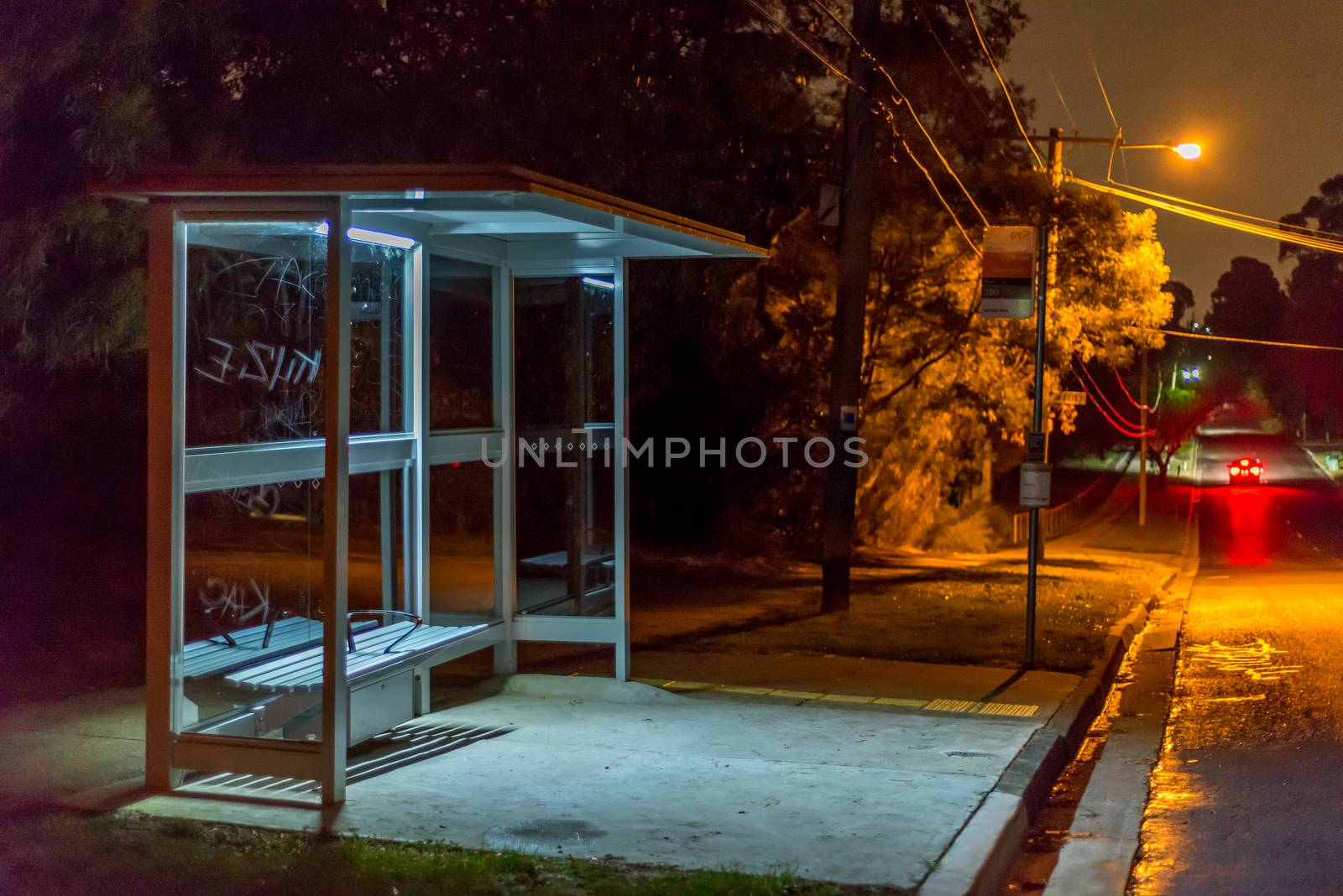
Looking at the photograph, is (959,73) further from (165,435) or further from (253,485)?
(165,435)

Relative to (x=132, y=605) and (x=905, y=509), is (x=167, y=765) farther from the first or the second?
(x=905, y=509)

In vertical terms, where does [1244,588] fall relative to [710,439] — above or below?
below

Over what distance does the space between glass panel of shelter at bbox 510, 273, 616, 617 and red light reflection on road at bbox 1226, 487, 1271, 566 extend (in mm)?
24089

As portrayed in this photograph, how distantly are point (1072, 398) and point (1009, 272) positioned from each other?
42.9 ft

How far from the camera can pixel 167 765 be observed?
703 centimetres

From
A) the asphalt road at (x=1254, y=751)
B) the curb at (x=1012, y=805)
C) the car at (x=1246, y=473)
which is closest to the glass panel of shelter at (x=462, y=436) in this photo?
the curb at (x=1012, y=805)

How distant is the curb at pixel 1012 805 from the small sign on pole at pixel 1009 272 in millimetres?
3363

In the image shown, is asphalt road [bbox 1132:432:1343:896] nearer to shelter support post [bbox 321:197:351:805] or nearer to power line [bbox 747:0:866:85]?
shelter support post [bbox 321:197:351:805]

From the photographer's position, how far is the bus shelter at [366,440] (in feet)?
22.4

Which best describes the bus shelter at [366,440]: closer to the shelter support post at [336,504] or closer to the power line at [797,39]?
the shelter support post at [336,504]

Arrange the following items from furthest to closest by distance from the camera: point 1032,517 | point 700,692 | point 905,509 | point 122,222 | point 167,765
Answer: point 905,509
point 1032,517
point 700,692
point 122,222
point 167,765

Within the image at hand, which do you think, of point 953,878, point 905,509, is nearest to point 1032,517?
point 953,878

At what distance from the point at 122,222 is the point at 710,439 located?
49.6 feet

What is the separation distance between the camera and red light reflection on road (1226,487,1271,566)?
110 ft
